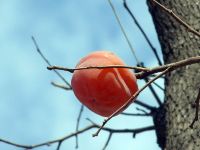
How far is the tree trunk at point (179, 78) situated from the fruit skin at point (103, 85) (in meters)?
0.32

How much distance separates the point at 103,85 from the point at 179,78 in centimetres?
48

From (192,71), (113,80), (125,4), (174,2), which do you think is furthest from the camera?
(125,4)

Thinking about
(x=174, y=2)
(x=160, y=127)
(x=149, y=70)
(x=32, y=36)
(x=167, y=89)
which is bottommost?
(x=160, y=127)

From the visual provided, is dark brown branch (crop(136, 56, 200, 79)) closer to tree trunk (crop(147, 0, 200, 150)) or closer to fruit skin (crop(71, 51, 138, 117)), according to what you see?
fruit skin (crop(71, 51, 138, 117))

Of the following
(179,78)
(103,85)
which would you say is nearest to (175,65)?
(103,85)

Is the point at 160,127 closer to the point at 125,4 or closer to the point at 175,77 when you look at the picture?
the point at 175,77

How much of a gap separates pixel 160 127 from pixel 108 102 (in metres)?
0.60

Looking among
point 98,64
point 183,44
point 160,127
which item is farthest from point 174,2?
point 98,64

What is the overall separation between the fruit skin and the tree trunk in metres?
0.32

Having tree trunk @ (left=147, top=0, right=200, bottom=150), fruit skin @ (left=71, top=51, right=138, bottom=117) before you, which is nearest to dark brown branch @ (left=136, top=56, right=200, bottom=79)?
fruit skin @ (left=71, top=51, right=138, bottom=117)

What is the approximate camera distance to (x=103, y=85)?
1265mm

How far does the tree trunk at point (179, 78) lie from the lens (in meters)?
1.54

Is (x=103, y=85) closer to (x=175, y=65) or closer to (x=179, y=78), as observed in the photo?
(x=175, y=65)

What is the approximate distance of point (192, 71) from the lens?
1.62m
